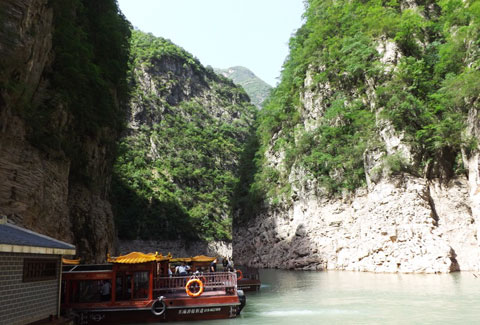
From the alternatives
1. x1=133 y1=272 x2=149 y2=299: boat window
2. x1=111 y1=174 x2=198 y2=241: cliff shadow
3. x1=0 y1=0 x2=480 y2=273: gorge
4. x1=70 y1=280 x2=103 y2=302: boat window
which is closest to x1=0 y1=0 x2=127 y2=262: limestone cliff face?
x1=0 y1=0 x2=480 y2=273: gorge

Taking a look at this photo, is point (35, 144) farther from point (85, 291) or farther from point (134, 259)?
point (134, 259)

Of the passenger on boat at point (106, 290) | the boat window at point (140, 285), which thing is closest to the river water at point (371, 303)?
the boat window at point (140, 285)

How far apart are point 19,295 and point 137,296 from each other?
6.06 m

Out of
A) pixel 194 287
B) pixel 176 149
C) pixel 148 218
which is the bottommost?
pixel 194 287

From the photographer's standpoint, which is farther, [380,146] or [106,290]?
[380,146]

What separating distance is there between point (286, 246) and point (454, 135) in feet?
77.4

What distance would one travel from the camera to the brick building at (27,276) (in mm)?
9383

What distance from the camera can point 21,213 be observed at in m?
15.7

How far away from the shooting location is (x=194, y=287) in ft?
54.3

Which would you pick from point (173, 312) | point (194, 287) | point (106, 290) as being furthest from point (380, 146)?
point (106, 290)

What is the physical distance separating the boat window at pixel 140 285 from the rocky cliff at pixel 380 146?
24.7 meters

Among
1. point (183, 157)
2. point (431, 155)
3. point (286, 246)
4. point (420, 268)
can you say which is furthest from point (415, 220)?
point (183, 157)

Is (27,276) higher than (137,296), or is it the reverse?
(27,276)

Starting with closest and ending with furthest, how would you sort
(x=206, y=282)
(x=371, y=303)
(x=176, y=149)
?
(x=206, y=282)
(x=371, y=303)
(x=176, y=149)
